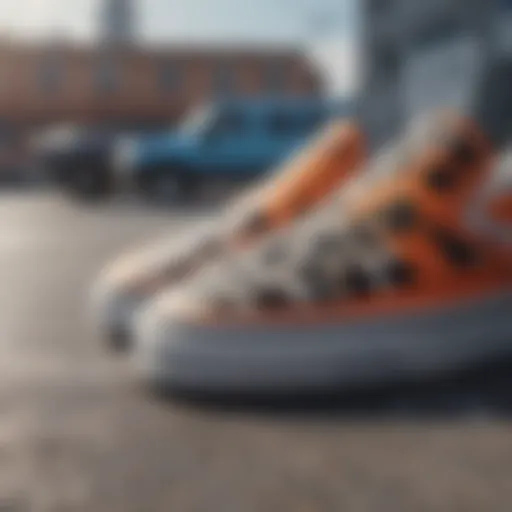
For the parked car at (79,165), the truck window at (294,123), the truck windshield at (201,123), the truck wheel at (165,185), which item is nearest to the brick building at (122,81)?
the parked car at (79,165)

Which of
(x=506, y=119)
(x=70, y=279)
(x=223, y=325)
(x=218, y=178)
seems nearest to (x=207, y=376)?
(x=223, y=325)

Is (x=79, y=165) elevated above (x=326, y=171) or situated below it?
below

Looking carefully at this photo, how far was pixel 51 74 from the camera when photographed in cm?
2969

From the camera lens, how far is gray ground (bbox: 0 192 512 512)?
173 cm

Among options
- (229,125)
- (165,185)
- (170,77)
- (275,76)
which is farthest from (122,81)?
(165,185)

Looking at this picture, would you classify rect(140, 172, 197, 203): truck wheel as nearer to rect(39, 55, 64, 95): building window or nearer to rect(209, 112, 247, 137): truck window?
rect(209, 112, 247, 137): truck window

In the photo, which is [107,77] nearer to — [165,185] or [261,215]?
[165,185]

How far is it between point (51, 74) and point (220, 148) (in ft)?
57.6

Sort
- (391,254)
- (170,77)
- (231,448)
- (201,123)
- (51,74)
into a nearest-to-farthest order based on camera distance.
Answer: (231,448), (391,254), (201,123), (51,74), (170,77)

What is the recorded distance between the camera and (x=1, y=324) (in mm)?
3342

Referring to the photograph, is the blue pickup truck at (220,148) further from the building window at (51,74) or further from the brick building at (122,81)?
the building window at (51,74)

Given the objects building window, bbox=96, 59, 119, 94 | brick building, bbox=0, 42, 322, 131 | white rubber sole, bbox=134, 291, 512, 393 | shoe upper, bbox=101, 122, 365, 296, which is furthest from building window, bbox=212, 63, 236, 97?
white rubber sole, bbox=134, 291, 512, 393

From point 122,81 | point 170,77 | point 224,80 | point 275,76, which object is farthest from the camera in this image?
point 275,76

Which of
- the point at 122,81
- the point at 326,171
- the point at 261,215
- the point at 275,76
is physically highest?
the point at 275,76
